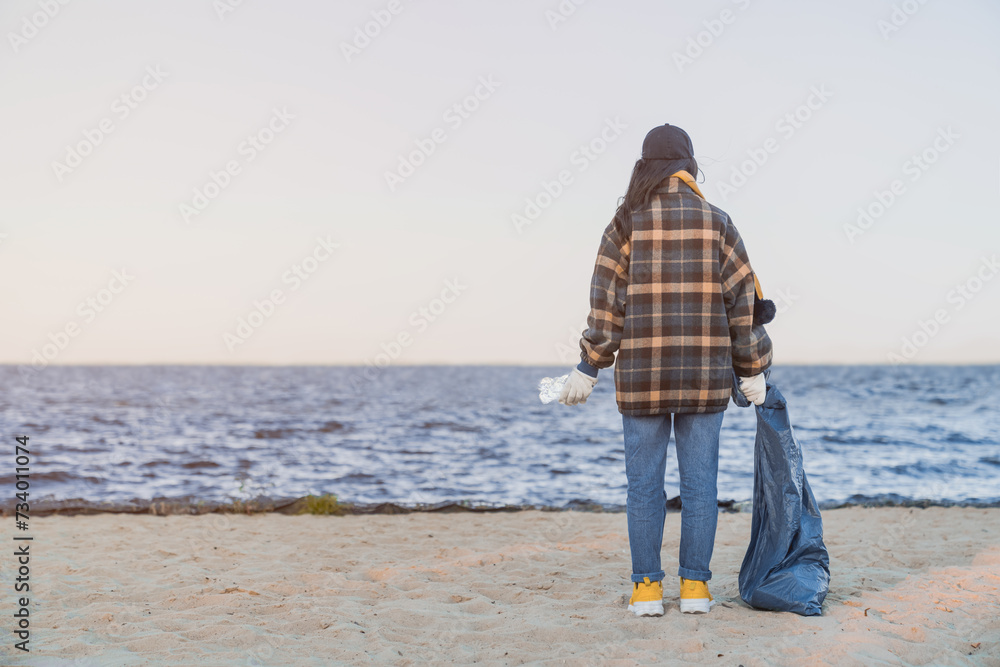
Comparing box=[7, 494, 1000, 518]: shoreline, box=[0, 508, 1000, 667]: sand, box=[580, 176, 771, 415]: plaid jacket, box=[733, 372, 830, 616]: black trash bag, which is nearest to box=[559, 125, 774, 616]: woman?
box=[580, 176, 771, 415]: plaid jacket

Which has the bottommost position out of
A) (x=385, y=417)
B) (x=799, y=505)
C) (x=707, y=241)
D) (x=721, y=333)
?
(x=385, y=417)

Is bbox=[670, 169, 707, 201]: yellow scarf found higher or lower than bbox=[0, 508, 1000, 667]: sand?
higher

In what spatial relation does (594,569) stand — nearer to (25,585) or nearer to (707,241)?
(707,241)

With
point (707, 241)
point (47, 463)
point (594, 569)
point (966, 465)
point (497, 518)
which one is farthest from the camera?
point (47, 463)

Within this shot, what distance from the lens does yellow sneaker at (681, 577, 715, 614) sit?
2938 millimetres

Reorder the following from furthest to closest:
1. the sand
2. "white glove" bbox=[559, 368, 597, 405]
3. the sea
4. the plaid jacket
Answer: the sea
"white glove" bbox=[559, 368, 597, 405]
the plaid jacket
the sand

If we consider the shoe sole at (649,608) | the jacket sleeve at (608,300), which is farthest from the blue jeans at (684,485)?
the jacket sleeve at (608,300)

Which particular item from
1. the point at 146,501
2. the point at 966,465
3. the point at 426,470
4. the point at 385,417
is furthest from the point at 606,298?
the point at 385,417

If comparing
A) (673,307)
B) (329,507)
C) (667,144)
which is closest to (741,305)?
(673,307)

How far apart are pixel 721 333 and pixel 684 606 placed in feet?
3.92

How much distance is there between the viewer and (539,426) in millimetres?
14609

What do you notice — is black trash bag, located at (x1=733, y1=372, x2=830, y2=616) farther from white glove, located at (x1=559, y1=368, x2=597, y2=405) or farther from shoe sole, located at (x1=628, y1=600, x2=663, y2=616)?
white glove, located at (x1=559, y1=368, x2=597, y2=405)

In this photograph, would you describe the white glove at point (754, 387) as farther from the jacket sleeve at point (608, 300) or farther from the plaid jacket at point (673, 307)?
the jacket sleeve at point (608, 300)

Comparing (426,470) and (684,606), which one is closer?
(684,606)
